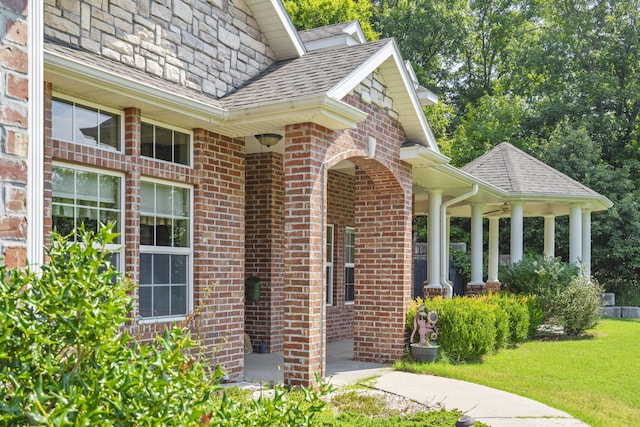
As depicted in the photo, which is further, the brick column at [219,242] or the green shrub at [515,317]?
the green shrub at [515,317]

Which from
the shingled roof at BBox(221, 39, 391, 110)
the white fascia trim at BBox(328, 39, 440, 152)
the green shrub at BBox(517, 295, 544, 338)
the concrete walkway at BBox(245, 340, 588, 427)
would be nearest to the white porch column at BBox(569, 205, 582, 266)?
the green shrub at BBox(517, 295, 544, 338)

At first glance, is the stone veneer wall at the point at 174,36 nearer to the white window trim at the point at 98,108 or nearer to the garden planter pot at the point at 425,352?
the white window trim at the point at 98,108

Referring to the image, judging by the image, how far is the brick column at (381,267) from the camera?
9.98m

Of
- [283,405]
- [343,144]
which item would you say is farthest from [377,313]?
[283,405]

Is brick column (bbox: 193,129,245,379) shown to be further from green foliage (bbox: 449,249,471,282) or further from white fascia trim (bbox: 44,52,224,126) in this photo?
green foliage (bbox: 449,249,471,282)

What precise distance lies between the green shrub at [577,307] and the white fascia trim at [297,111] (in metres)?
8.68

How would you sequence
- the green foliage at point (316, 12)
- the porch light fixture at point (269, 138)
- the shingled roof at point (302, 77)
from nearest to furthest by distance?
the shingled roof at point (302, 77), the porch light fixture at point (269, 138), the green foliage at point (316, 12)

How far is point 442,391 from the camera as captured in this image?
804 centimetres

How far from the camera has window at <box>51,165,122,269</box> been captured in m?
6.06

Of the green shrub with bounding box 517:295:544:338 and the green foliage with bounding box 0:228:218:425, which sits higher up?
the green foliage with bounding box 0:228:218:425

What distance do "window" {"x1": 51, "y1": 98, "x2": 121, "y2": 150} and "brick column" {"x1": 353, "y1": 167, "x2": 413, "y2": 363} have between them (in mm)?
4314

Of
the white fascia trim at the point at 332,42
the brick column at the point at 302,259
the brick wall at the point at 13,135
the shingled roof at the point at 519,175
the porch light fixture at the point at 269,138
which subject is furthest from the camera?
the shingled roof at the point at 519,175

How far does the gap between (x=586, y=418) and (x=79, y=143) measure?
5987 mm

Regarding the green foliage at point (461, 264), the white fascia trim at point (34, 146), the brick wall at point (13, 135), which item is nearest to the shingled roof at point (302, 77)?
the white fascia trim at point (34, 146)
